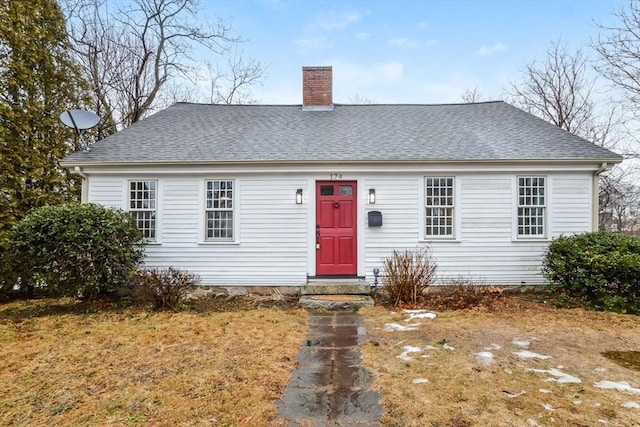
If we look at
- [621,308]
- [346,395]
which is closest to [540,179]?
[621,308]

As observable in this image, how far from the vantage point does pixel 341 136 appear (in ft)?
28.5

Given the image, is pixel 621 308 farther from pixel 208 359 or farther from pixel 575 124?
pixel 575 124

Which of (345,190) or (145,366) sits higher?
(345,190)

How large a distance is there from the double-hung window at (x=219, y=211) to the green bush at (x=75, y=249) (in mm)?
1604

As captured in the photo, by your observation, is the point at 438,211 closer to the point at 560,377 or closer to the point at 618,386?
the point at 560,377

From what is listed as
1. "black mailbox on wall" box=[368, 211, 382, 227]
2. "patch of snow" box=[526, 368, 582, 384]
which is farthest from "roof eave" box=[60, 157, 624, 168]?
"patch of snow" box=[526, 368, 582, 384]

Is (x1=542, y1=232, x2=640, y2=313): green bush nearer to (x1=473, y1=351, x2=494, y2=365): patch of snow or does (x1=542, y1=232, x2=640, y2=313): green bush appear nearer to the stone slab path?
(x1=473, y1=351, x2=494, y2=365): patch of snow

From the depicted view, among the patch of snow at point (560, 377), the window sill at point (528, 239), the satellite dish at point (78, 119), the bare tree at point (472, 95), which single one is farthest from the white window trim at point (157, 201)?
the bare tree at point (472, 95)

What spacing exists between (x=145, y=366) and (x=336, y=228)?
15.8 feet

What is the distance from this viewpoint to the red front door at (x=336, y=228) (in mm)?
7781

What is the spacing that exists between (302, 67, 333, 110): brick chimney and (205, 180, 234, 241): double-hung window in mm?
4130

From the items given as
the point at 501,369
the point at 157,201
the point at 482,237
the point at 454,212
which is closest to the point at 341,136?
the point at 454,212

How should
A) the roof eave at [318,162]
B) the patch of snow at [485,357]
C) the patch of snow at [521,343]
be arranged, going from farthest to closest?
1. the roof eave at [318,162]
2. the patch of snow at [521,343]
3. the patch of snow at [485,357]

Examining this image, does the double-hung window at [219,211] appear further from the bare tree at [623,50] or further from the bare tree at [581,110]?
the bare tree at [581,110]
